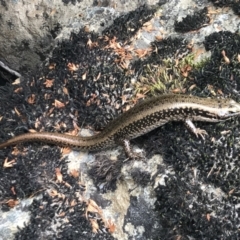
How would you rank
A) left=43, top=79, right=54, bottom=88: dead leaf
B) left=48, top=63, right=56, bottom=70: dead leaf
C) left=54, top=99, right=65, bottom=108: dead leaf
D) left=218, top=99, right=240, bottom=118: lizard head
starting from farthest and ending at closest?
left=48, top=63, right=56, bottom=70: dead leaf < left=43, top=79, right=54, bottom=88: dead leaf < left=54, top=99, right=65, bottom=108: dead leaf < left=218, top=99, right=240, bottom=118: lizard head

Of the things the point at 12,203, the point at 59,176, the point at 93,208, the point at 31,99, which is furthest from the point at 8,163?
the point at 93,208

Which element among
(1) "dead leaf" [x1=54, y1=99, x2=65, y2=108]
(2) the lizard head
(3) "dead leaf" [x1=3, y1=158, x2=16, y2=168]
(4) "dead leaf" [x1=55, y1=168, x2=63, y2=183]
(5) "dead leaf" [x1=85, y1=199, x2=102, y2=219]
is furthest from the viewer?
(1) "dead leaf" [x1=54, y1=99, x2=65, y2=108]

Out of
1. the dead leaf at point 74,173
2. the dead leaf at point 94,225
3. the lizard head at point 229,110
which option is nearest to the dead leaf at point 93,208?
the dead leaf at point 94,225

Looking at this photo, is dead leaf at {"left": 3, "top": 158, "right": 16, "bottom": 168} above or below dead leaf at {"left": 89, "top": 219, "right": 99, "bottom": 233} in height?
above

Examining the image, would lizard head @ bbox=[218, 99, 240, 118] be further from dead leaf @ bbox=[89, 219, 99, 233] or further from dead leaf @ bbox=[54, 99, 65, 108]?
dead leaf @ bbox=[54, 99, 65, 108]

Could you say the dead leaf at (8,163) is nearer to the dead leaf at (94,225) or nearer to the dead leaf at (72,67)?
the dead leaf at (94,225)

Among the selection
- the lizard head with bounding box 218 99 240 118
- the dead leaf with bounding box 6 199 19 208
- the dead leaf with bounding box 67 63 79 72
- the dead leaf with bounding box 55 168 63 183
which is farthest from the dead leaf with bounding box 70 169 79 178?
the lizard head with bounding box 218 99 240 118

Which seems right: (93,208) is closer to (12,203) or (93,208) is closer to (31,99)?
(12,203)

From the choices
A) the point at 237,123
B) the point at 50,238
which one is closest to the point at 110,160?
the point at 50,238

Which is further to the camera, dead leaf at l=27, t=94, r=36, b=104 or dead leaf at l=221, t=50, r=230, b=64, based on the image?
dead leaf at l=27, t=94, r=36, b=104
